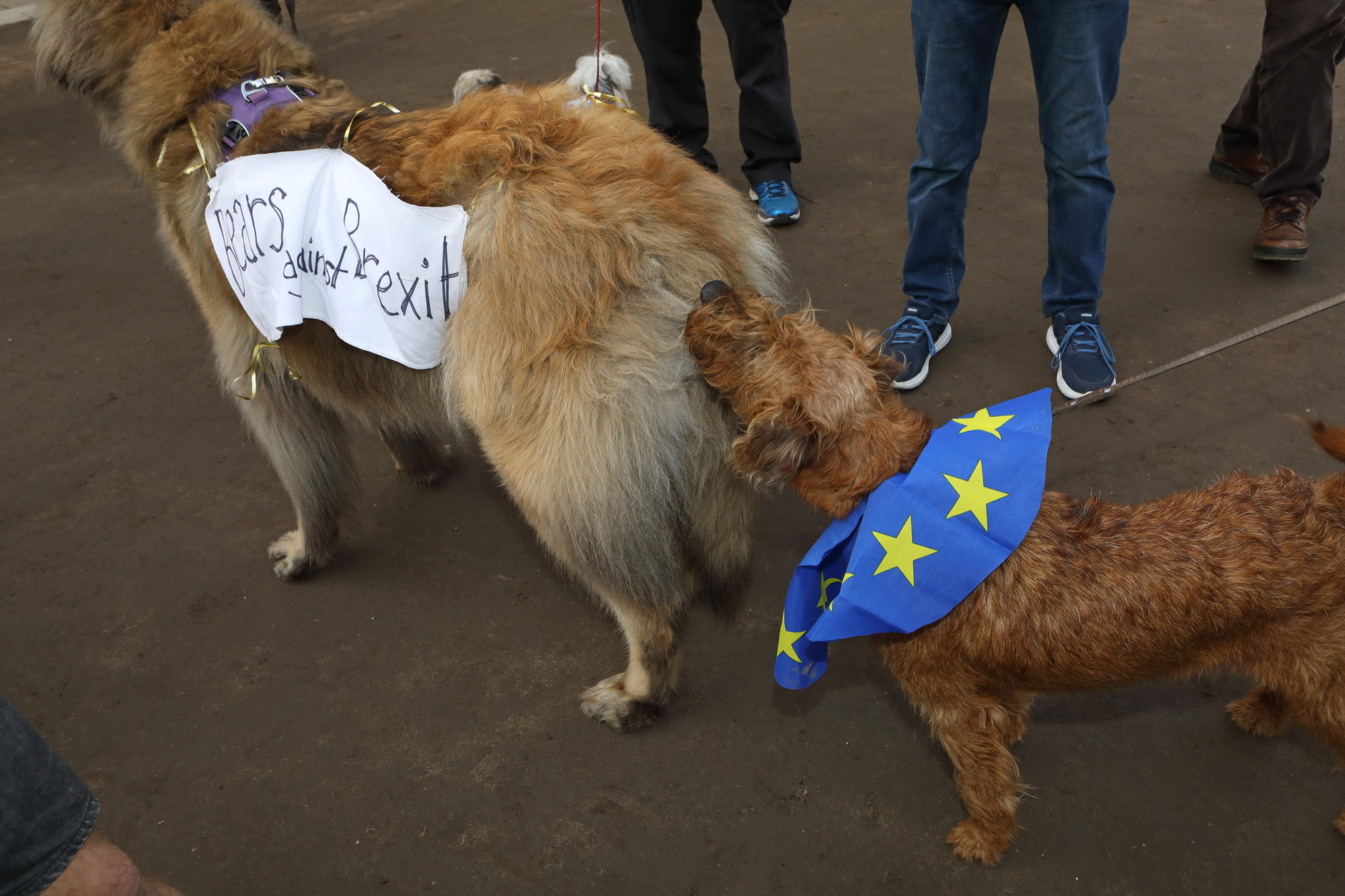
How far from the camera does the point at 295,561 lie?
3004mm

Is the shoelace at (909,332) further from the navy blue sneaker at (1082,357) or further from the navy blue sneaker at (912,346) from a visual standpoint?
the navy blue sneaker at (1082,357)

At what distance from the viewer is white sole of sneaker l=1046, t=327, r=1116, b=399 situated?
3.42 metres

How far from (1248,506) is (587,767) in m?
1.75

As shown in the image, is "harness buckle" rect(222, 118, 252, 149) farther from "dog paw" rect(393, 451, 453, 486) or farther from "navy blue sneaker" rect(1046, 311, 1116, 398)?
"navy blue sneaker" rect(1046, 311, 1116, 398)

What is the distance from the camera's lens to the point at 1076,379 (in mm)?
3424

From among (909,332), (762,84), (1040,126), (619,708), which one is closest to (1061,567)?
(619,708)

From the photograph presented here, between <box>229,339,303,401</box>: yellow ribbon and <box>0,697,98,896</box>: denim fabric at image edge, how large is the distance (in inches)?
61.3

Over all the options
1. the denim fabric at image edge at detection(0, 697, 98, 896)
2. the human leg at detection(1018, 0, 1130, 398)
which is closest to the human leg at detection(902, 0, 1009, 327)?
the human leg at detection(1018, 0, 1130, 398)

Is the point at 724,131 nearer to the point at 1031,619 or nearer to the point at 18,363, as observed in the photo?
the point at 18,363

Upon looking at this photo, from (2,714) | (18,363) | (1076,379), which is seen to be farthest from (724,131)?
(2,714)

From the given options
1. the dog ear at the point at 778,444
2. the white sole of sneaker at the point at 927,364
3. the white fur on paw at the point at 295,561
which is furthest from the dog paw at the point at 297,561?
the white sole of sneaker at the point at 927,364

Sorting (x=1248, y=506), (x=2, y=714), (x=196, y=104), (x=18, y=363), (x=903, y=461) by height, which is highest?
(x=196, y=104)

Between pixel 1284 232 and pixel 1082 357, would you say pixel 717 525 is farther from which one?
pixel 1284 232

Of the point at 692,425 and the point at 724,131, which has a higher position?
the point at 692,425
